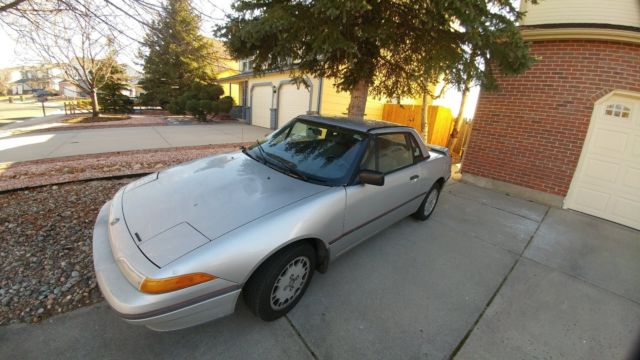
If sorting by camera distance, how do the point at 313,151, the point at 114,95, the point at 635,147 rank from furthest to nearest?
1. the point at 114,95
2. the point at 635,147
3. the point at 313,151

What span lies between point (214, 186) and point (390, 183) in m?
1.74

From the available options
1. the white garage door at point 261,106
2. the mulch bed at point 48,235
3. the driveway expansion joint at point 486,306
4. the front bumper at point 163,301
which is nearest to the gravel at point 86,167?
the mulch bed at point 48,235

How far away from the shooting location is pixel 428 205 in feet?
13.7

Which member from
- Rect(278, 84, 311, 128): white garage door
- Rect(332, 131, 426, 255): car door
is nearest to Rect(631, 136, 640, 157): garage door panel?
Rect(332, 131, 426, 255): car door

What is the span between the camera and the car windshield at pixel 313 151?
2.59 meters

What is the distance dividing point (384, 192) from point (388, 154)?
0.47 meters

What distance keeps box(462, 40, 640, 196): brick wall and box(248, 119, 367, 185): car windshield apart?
13.8ft

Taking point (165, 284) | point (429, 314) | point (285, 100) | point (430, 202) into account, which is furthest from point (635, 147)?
point (285, 100)

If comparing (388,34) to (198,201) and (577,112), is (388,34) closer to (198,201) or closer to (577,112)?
(198,201)

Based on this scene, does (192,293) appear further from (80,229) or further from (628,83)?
(628,83)

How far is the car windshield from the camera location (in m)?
2.59

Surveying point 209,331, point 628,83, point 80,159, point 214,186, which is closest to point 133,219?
point 214,186

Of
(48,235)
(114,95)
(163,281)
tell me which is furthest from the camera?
(114,95)

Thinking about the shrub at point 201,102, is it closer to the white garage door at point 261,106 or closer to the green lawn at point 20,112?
the white garage door at point 261,106
